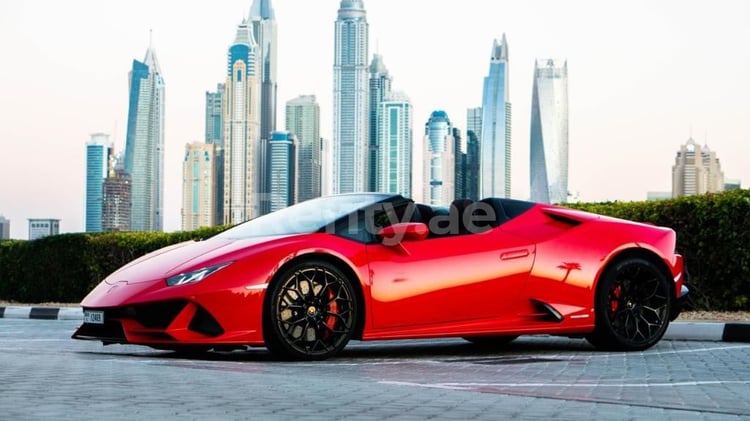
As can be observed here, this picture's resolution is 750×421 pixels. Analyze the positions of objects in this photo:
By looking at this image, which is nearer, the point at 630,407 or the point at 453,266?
the point at 630,407

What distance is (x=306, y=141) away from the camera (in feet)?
575

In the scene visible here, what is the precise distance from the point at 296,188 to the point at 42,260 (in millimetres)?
136161

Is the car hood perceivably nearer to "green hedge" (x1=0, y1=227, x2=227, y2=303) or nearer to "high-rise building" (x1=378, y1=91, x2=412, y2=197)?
"green hedge" (x1=0, y1=227, x2=227, y2=303)

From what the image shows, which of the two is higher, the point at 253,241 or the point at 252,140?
the point at 252,140

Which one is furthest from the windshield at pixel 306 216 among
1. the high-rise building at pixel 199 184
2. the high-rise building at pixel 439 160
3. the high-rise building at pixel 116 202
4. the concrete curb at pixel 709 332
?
→ the high-rise building at pixel 116 202

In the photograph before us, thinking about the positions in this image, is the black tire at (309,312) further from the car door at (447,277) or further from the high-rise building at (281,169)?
the high-rise building at (281,169)


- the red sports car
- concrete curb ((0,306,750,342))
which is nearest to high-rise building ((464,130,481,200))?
concrete curb ((0,306,750,342))

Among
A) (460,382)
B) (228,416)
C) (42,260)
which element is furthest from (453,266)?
(42,260)

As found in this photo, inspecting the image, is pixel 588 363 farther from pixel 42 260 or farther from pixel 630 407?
pixel 42 260

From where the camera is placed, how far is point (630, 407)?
5164 millimetres

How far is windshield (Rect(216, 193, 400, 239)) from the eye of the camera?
8109 mm

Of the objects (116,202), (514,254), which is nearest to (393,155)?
(116,202)

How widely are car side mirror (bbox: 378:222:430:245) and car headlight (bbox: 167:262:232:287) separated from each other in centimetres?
117

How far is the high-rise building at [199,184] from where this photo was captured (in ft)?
559
